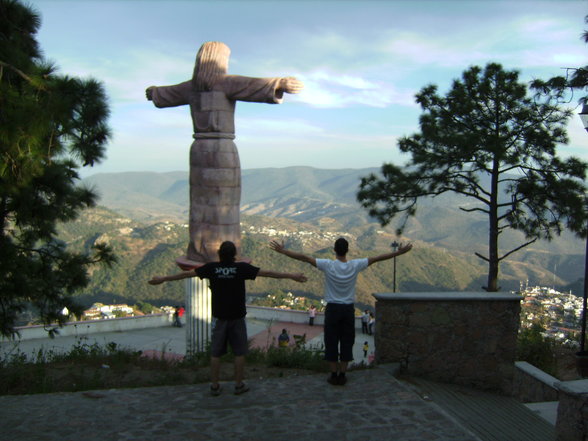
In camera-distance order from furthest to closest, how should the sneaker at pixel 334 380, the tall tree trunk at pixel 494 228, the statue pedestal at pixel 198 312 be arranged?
the tall tree trunk at pixel 494 228 → the statue pedestal at pixel 198 312 → the sneaker at pixel 334 380

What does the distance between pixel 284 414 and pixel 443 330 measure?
230 centimetres

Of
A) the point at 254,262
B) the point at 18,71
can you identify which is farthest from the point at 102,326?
the point at 254,262

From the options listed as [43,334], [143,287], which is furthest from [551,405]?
[143,287]

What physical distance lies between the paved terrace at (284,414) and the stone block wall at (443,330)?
0.24m

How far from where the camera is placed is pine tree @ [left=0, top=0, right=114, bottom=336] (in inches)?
183

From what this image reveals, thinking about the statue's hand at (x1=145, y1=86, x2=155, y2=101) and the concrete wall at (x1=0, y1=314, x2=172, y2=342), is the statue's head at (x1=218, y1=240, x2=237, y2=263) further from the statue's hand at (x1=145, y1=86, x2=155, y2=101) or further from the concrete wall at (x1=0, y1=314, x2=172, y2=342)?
the concrete wall at (x1=0, y1=314, x2=172, y2=342)

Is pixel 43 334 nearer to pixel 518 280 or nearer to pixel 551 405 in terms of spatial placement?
pixel 551 405

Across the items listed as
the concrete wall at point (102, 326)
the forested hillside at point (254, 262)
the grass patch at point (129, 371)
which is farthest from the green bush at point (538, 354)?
the forested hillside at point (254, 262)

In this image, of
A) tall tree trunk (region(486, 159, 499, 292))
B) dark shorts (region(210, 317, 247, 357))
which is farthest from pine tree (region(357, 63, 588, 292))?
dark shorts (region(210, 317, 247, 357))

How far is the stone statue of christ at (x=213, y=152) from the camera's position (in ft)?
26.6

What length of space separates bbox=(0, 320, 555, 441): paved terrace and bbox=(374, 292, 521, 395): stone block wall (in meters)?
0.24

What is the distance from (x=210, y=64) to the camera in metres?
8.13

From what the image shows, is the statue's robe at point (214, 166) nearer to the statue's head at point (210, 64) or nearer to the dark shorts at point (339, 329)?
the statue's head at point (210, 64)

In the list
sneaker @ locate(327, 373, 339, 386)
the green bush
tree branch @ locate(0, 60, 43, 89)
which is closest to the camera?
tree branch @ locate(0, 60, 43, 89)
